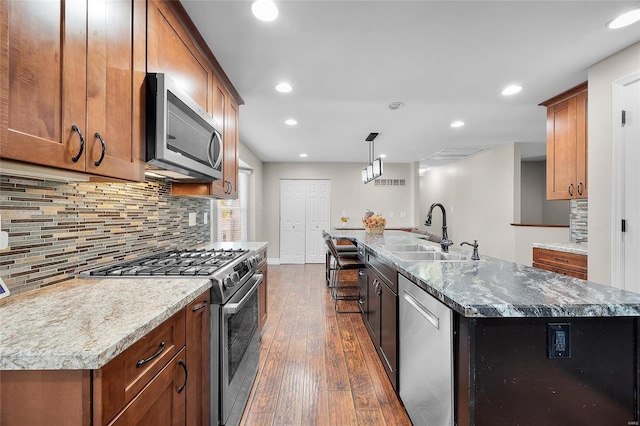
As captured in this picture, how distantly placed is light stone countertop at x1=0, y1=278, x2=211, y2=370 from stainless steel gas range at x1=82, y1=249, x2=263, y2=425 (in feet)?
0.27

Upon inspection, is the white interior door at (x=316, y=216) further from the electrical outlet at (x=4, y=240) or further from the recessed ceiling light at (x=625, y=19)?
the electrical outlet at (x=4, y=240)

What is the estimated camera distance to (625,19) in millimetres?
1751

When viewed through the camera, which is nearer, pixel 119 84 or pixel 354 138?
pixel 119 84

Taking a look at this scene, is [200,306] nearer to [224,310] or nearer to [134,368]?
[224,310]

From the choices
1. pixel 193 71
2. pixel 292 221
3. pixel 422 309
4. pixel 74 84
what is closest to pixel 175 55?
pixel 193 71

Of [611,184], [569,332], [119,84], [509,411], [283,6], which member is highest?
[283,6]

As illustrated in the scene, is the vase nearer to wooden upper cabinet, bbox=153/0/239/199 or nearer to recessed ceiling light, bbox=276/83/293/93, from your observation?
wooden upper cabinet, bbox=153/0/239/199

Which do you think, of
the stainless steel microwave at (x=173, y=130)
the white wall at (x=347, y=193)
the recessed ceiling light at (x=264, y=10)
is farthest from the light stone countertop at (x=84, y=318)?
the white wall at (x=347, y=193)

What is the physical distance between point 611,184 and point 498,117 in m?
1.72

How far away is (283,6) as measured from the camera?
1.63 meters

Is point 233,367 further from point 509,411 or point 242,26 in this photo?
point 242,26

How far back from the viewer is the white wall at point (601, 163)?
223cm

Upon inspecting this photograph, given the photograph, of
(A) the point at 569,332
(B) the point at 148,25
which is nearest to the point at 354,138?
(B) the point at 148,25

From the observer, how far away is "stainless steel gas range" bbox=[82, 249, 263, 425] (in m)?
1.38
